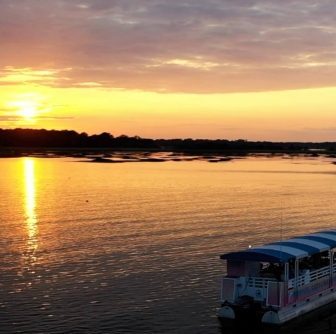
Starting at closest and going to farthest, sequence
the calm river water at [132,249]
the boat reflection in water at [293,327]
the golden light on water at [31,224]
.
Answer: the boat reflection in water at [293,327], the calm river water at [132,249], the golden light on water at [31,224]

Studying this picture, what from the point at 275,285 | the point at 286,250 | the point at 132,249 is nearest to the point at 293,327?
the point at 275,285

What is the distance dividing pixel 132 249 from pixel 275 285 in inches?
659

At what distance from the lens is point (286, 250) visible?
97.5 feet

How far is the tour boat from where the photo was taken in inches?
1089

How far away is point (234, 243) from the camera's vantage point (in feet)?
147

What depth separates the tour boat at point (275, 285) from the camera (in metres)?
27.7

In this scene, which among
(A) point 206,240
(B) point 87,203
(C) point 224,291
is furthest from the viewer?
(B) point 87,203

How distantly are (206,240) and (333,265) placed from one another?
14.0m

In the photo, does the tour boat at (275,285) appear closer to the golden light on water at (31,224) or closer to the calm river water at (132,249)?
the calm river water at (132,249)

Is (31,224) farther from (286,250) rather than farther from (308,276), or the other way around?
(308,276)

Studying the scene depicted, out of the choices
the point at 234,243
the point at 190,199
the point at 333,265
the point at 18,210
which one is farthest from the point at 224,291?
the point at 190,199

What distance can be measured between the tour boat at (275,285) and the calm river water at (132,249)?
3.27ft

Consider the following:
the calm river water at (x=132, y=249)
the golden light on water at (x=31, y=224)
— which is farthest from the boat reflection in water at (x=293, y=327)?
the golden light on water at (x=31, y=224)

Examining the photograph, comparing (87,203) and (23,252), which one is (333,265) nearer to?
(23,252)
